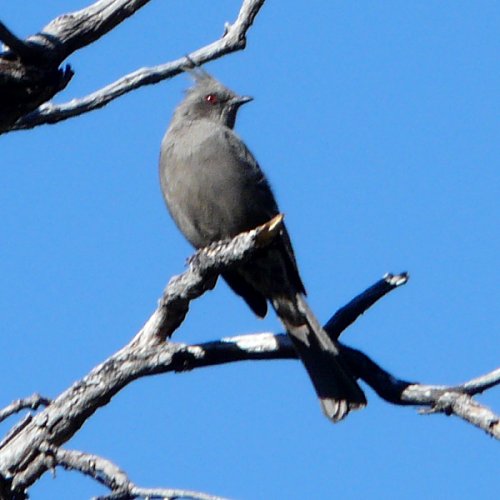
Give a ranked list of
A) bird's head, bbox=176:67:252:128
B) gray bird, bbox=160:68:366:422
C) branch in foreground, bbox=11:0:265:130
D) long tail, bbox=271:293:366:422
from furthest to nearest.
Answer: bird's head, bbox=176:67:252:128, gray bird, bbox=160:68:366:422, branch in foreground, bbox=11:0:265:130, long tail, bbox=271:293:366:422

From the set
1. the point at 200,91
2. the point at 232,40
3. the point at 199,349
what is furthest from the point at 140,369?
the point at 200,91

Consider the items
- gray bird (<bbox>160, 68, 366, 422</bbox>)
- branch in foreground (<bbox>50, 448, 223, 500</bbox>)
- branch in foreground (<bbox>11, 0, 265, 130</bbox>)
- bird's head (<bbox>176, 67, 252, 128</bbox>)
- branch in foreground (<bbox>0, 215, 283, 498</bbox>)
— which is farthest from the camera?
bird's head (<bbox>176, 67, 252, 128</bbox>)

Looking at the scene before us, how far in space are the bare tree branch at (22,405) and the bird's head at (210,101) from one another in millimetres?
3515

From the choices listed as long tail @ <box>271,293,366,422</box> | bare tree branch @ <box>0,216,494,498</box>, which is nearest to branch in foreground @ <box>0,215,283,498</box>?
bare tree branch @ <box>0,216,494,498</box>

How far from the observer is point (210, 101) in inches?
335

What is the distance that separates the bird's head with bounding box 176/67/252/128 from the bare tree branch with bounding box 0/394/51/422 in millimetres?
3515

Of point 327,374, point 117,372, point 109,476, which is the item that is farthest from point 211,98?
point 109,476

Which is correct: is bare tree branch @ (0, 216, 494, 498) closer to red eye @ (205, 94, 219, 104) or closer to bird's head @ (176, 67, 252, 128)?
bird's head @ (176, 67, 252, 128)

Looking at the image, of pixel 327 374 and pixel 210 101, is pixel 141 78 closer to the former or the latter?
pixel 210 101

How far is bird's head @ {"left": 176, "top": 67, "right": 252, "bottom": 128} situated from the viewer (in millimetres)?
8445

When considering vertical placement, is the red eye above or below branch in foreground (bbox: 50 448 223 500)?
above

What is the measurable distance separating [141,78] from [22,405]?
246cm

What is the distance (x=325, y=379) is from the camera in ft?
21.1

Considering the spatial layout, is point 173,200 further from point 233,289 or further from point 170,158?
point 233,289
